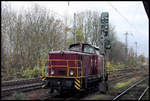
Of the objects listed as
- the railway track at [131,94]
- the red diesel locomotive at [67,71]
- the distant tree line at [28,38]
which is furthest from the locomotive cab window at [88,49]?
the distant tree line at [28,38]

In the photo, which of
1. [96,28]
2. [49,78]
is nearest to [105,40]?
[49,78]

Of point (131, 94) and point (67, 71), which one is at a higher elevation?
point (67, 71)

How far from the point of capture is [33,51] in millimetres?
24344

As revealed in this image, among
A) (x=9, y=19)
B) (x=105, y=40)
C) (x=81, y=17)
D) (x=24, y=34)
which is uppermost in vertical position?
(x=81, y=17)

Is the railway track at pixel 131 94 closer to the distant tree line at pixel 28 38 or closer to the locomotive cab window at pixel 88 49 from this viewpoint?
the locomotive cab window at pixel 88 49

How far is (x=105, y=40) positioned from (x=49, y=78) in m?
5.54

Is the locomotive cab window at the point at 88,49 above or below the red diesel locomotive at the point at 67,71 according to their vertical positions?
above

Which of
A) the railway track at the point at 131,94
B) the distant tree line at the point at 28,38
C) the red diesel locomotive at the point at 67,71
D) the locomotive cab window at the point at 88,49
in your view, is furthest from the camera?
the distant tree line at the point at 28,38

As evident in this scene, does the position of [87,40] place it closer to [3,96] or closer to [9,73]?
[9,73]

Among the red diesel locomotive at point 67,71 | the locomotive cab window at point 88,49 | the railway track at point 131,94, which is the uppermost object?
the locomotive cab window at point 88,49

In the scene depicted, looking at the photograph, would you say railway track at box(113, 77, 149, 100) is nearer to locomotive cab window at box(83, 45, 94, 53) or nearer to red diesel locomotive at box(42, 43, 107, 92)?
red diesel locomotive at box(42, 43, 107, 92)

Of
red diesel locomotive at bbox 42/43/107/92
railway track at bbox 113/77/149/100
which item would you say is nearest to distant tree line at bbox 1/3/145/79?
red diesel locomotive at bbox 42/43/107/92

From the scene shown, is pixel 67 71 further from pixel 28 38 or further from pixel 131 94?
pixel 28 38

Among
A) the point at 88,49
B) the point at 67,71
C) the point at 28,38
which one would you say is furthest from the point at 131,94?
the point at 28,38
